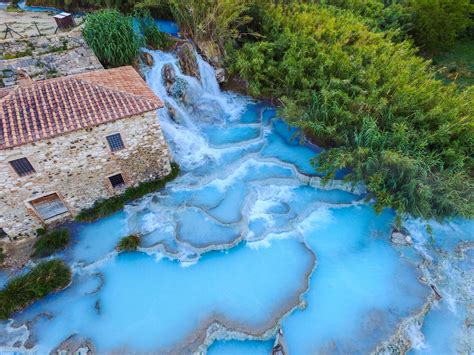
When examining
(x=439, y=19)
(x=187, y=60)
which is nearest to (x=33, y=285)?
(x=187, y=60)

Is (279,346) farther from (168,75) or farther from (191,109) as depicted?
(168,75)

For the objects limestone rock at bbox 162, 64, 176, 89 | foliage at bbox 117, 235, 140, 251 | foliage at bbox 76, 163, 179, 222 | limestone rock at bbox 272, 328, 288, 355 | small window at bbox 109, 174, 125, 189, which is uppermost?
limestone rock at bbox 162, 64, 176, 89

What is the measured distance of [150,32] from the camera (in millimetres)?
19344

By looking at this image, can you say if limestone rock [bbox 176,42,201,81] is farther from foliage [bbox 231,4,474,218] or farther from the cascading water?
the cascading water

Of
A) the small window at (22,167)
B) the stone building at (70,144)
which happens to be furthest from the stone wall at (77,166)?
the small window at (22,167)

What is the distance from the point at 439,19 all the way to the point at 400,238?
897 inches

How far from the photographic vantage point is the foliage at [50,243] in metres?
12.7

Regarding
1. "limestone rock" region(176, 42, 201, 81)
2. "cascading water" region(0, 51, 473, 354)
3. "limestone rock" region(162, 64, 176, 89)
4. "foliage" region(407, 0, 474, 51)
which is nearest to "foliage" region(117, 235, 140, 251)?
"cascading water" region(0, 51, 473, 354)

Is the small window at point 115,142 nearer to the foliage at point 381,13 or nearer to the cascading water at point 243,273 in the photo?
the cascading water at point 243,273

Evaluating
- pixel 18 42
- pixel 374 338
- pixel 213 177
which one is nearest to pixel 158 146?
pixel 213 177

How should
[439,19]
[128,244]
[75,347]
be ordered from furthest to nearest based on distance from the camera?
[439,19], [128,244], [75,347]

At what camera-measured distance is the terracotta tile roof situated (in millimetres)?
11328

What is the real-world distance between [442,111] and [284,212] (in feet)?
33.9

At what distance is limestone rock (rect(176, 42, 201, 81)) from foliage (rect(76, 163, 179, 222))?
26.1 feet
